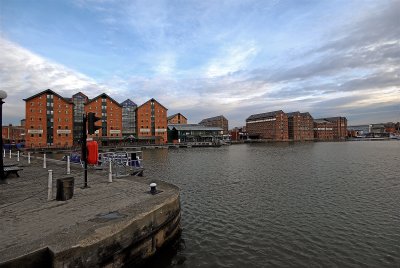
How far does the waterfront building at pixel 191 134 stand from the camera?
406 feet

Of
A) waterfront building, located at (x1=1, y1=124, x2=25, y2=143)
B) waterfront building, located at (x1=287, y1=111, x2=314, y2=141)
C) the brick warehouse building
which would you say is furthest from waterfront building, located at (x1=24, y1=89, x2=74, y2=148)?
waterfront building, located at (x1=287, y1=111, x2=314, y2=141)

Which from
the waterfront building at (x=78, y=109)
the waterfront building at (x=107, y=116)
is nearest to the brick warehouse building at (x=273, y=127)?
the waterfront building at (x=107, y=116)

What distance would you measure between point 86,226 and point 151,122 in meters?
105

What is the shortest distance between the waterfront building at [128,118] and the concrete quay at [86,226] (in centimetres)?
9613

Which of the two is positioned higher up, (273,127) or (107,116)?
(107,116)

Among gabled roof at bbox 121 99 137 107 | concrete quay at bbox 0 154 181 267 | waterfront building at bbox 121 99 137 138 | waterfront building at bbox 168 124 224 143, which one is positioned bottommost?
concrete quay at bbox 0 154 181 267

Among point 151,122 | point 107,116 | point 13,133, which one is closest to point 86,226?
point 107,116

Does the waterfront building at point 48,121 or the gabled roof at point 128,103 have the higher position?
the gabled roof at point 128,103

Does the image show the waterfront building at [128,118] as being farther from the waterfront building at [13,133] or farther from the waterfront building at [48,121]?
the waterfront building at [13,133]

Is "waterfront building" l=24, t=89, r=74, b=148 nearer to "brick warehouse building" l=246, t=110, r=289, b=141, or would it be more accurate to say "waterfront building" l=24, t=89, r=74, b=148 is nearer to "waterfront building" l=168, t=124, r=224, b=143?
"waterfront building" l=168, t=124, r=224, b=143

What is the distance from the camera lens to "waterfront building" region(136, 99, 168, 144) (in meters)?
107

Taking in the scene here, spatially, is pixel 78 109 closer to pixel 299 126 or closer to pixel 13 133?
pixel 13 133

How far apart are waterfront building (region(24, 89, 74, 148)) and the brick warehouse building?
420 ft

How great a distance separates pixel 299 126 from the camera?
604ft
